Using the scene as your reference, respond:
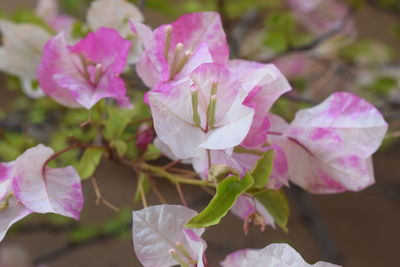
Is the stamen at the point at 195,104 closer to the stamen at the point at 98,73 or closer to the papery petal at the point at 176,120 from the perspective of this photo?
the papery petal at the point at 176,120

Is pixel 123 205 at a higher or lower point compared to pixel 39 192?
lower

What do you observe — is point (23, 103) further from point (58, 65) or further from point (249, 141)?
point (249, 141)

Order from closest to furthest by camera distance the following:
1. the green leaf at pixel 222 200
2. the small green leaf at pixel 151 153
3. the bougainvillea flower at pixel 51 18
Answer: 1. the green leaf at pixel 222 200
2. the small green leaf at pixel 151 153
3. the bougainvillea flower at pixel 51 18

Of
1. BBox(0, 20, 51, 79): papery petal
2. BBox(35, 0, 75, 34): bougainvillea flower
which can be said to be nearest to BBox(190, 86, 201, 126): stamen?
BBox(0, 20, 51, 79): papery petal

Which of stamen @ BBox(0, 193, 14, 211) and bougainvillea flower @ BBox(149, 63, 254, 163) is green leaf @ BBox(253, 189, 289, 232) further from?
Answer: stamen @ BBox(0, 193, 14, 211)

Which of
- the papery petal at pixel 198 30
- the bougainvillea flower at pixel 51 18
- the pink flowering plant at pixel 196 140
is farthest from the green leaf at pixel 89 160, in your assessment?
the bougainvillea flower at pixel 51 18

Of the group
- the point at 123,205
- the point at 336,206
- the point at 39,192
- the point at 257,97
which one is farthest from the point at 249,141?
the point at 336,206
